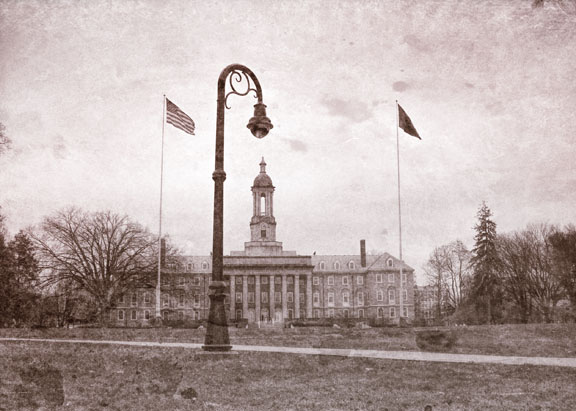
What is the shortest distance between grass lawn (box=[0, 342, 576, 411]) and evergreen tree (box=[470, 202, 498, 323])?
48001mm

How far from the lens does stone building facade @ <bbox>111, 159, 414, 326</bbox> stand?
278 feet

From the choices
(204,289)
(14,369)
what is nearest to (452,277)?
(204,289)

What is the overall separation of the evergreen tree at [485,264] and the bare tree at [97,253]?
104 ft

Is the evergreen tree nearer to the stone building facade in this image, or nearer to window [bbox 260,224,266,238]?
the stone building facade

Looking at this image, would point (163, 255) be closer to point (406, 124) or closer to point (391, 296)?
point (406, 124)

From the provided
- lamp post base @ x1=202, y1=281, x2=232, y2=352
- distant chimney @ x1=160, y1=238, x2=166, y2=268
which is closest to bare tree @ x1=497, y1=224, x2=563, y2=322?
distant chimney @ x1=160, y1=238, x2=166, y2=268

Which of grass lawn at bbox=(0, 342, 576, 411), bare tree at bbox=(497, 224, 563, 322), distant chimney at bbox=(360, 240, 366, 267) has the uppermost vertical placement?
distant chimney at bbox=(360, 240, 366, 267)

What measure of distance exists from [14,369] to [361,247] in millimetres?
85640

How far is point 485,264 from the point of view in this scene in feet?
178

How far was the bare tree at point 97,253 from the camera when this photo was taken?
156 ft

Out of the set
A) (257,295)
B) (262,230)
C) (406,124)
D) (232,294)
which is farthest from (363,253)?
(406,124)

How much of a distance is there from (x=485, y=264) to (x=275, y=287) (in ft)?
128

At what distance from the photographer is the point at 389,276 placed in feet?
297

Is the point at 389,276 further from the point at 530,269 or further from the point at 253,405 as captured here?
the point at 253,405
